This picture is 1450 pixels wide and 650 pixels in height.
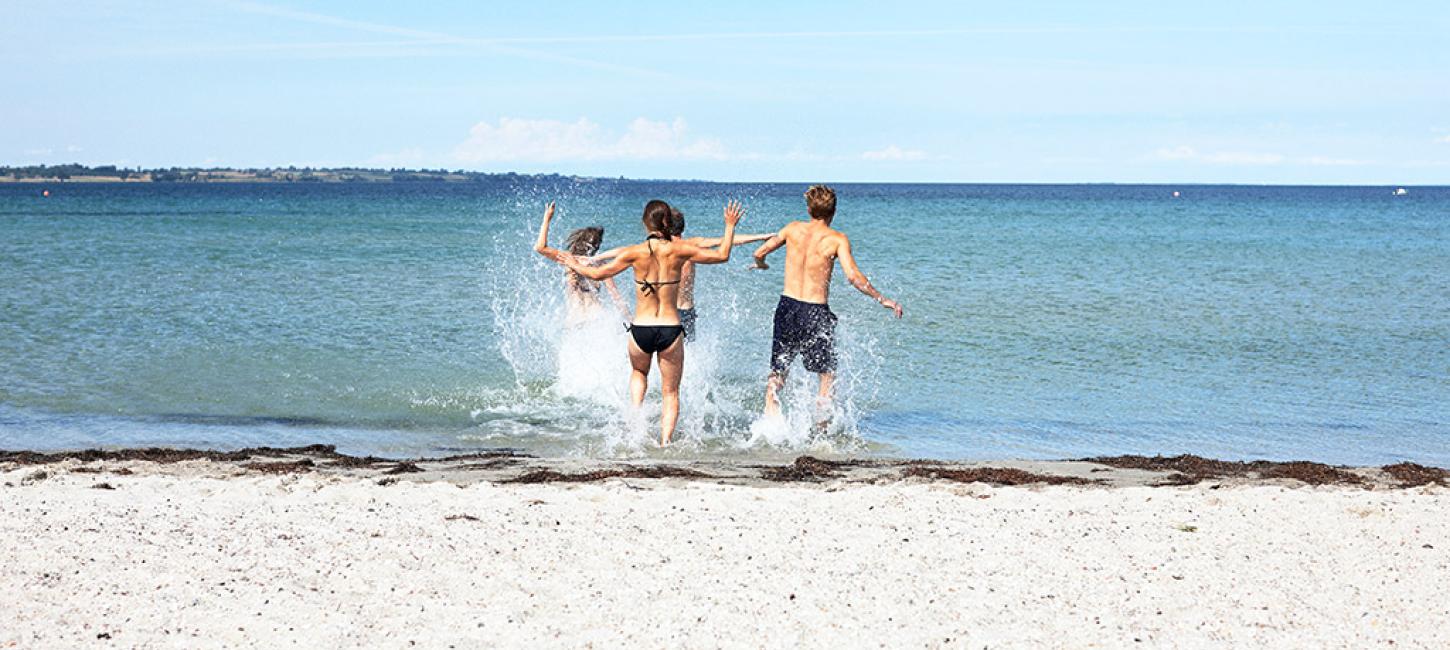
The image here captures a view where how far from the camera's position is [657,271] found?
860 cm

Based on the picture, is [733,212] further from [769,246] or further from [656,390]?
[656,390]

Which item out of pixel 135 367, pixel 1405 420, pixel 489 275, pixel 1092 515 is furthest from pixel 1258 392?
pixel 489 275

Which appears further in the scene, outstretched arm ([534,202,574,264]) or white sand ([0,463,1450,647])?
outstretched arm ([534,202,574,264])

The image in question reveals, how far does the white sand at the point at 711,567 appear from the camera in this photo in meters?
4.71

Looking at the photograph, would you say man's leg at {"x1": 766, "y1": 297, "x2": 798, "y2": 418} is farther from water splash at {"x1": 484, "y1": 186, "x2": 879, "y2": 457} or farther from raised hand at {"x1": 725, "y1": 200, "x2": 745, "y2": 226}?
raised hand at {"x1": 725, "y1": 200, "x2": 745, "y2": 226}

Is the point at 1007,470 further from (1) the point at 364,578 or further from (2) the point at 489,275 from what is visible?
(2) the point at 489,275

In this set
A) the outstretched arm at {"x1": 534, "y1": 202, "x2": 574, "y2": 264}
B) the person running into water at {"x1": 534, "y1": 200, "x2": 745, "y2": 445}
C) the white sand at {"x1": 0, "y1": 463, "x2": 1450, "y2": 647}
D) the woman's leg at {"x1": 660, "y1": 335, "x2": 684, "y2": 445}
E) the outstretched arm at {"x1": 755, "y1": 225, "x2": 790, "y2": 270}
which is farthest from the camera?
the outstretched arm at {"x1": 755, "y1": 225, "x2": 790, "y2": 270}

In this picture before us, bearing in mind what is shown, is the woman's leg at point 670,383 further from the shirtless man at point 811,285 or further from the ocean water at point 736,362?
the shirtless man at point 811,285

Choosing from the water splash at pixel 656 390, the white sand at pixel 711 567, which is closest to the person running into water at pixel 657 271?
the water splash at pixel 656 390

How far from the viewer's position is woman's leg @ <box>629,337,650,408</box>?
8.95 m

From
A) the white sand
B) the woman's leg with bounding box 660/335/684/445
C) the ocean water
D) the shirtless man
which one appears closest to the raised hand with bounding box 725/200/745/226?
the shirtless man

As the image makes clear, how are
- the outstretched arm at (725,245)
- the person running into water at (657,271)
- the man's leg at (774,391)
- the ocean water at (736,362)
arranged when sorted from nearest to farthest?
the outstretched arm at (725,245)
the person running into water at (657,271)
the man's leg at (774,391)
the ocean water at (736,362)

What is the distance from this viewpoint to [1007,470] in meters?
8.12

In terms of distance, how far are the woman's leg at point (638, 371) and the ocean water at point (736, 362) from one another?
0.79ft
